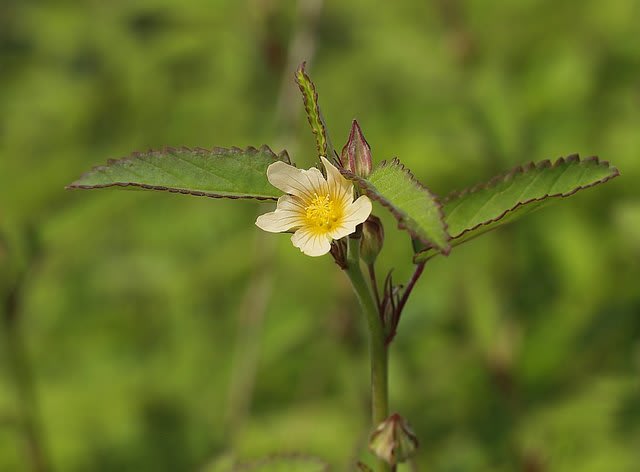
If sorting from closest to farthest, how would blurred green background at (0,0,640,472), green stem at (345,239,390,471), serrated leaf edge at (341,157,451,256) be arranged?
serrated leaf edge at (341,157,451,256), green stem at (345,239,390,471), blurred green background at (0,0,640,472)

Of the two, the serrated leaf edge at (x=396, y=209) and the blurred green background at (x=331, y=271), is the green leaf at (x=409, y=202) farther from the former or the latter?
the blurred green background at (x=331, y=271)

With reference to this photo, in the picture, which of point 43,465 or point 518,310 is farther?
point 518,310

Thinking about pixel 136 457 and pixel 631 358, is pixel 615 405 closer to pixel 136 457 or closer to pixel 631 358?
pixel 631 358

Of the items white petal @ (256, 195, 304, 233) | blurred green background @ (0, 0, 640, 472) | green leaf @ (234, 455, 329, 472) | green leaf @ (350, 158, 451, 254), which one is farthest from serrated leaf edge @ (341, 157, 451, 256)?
blurred green background @ (0, 0, 640, 472)

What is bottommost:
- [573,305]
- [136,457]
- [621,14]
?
[136,457]

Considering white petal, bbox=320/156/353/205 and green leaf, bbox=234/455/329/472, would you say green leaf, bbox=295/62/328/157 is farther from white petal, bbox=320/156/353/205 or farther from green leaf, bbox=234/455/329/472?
green leaf, bbox=234/455/329/472

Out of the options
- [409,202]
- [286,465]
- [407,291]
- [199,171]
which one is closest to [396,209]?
[409,202]

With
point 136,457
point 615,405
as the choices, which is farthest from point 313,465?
point 136,457
